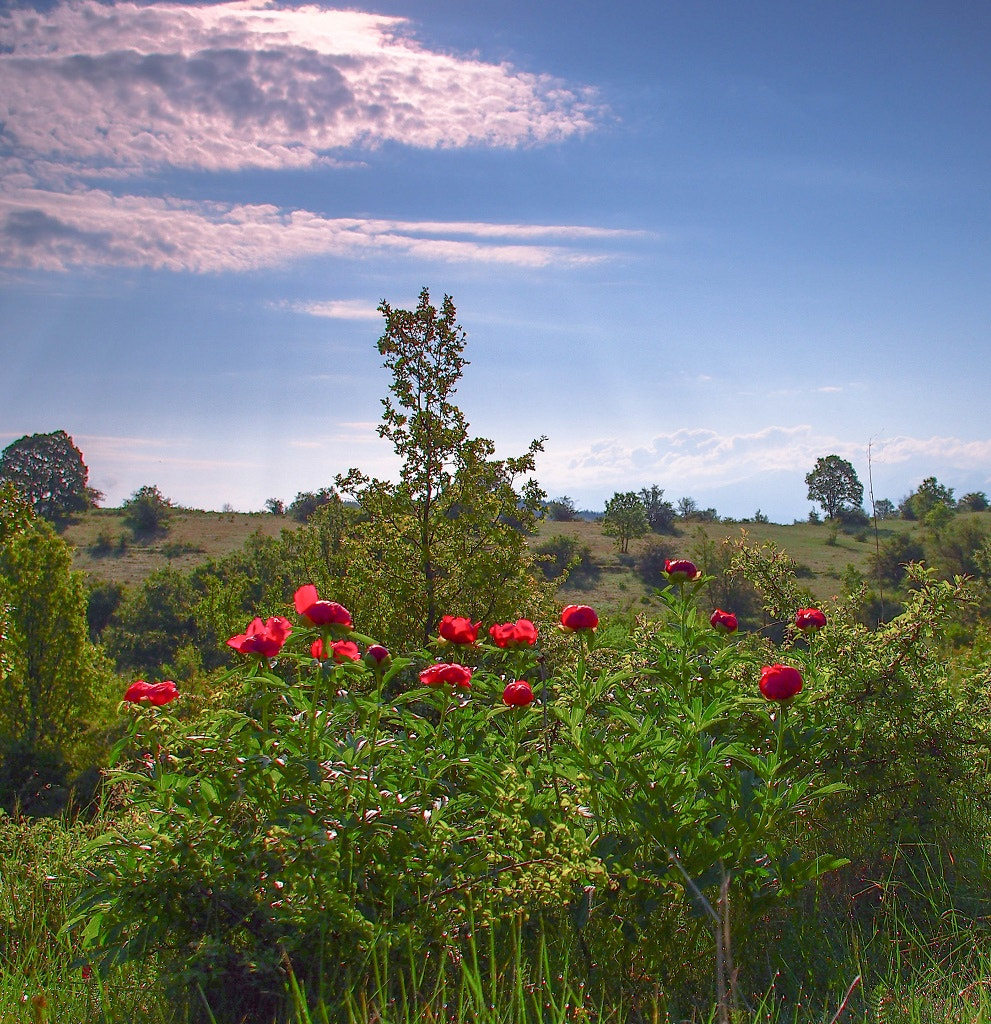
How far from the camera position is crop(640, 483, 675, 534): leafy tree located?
59875mm

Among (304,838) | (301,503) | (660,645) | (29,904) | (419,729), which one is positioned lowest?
(29,904)

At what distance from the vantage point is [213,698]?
10.2ft

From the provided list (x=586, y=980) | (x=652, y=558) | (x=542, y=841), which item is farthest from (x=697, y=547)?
(x=542, y=841)

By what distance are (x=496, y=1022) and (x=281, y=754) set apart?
1.13 metres

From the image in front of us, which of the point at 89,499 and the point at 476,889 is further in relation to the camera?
the point at 89,499

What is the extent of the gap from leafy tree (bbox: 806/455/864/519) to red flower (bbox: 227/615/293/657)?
63.6 meters

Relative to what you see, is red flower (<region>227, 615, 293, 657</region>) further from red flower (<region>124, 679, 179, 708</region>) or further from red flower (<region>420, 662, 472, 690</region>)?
red flower (<region>420, 662, 472, 690</region>)

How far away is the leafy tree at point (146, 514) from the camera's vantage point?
5947 cm

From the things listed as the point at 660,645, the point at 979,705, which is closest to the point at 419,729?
the point at 660,645

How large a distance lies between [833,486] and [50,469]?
61.8m

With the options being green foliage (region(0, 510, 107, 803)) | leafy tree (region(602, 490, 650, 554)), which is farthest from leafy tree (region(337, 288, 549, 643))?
leafy tree (region(602, 490, 650, 554))

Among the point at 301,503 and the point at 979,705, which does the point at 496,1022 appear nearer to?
the point at 979,705

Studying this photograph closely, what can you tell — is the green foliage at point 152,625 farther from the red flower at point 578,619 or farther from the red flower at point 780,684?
the red flower at point 780,684

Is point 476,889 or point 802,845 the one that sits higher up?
point 476,889
